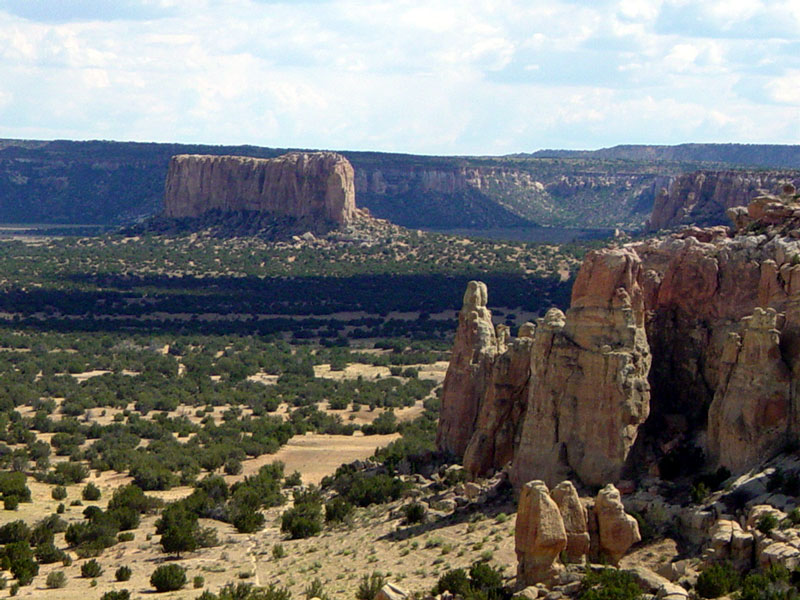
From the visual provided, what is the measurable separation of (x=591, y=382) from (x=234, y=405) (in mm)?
35023

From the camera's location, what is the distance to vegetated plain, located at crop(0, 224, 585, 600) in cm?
2934

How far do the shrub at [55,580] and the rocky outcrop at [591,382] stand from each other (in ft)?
35.0

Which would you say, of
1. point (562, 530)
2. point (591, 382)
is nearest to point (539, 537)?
point (562, 530)

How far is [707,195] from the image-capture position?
136250 millimetres

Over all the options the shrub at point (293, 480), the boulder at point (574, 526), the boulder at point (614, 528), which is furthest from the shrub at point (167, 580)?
the shrub at point (293, 480)

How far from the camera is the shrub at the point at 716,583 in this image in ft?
67.8

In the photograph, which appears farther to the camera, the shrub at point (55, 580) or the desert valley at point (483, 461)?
the shrub at point (55, 580)

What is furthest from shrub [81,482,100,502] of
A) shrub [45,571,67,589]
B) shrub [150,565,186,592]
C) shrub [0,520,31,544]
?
shrub [150,565,186,592]

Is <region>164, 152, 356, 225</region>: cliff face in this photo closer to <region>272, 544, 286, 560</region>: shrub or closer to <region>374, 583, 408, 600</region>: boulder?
<region>272, 544, 286, 560</region>: shrub

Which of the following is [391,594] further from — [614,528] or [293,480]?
[293,480]

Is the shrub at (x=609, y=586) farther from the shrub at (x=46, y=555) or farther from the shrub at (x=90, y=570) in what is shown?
the shrub at (x=46, y=555)

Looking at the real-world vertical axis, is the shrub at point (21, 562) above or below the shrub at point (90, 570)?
above

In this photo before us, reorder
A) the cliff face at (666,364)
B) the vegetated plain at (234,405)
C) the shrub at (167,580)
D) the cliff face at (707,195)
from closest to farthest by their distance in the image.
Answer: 1. the cliff face at (666,364)
2. the shrub at (167,580)
3. the vegetated plain at (234,405)
4. the cliff face at (707,195)

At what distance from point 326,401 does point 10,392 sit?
1550cm
